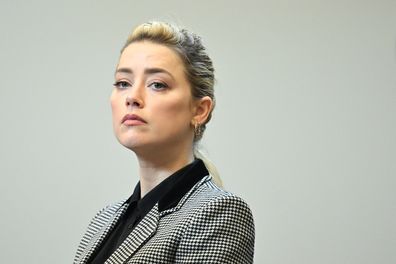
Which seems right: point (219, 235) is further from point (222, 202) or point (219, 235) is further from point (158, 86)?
point (158, 86)

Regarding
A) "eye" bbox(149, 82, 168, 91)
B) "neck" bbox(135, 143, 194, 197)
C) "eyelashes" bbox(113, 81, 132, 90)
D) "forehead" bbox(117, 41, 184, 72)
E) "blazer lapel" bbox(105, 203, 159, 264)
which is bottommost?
"blazer lapel" bbox(105, 203, 159, 264)

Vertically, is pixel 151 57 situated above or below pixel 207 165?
above

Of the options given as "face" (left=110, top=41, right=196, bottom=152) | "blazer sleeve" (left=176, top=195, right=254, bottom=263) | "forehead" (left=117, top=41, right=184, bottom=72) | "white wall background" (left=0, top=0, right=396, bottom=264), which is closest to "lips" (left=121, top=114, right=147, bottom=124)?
"face" (left=110, top=41, right=196, bottom=152)

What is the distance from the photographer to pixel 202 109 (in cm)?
117

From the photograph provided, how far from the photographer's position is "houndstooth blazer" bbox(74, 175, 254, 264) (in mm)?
912

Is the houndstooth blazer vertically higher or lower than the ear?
lower

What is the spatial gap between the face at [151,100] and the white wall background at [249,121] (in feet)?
3.11

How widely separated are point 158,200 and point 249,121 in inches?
40.5

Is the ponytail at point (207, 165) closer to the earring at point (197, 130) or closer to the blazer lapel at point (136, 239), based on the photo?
the earring at point (197, 130)

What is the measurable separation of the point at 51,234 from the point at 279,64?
1.02 meters

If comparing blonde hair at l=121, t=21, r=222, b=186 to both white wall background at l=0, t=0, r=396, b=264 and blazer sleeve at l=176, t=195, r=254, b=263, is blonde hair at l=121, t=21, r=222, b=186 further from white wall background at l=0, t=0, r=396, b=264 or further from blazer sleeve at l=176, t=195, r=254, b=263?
white wall background at l=0, t=0, r=396, b=264

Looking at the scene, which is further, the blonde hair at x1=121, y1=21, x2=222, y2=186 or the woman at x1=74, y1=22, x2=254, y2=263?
the blonde hair at x1=121, y1=21, x2=222, y2=186

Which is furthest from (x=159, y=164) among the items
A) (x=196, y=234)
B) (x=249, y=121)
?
(x=249, y=121)

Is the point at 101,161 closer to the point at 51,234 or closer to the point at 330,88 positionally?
the point at 51,234
